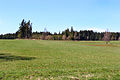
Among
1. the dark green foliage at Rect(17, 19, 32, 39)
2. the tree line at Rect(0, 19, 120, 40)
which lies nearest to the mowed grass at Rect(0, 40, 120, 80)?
the tree line at Rect(0, 19, 120, 40)

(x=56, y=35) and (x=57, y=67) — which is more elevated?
(x=56, y=35)

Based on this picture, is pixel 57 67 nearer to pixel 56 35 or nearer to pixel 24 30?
pixel 24 30

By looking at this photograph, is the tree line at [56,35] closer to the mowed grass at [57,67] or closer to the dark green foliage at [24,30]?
the dark green foliage at [24,30]

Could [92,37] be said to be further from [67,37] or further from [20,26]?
[20,26]

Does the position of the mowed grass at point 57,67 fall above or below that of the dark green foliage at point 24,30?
below

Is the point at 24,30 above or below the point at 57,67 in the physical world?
above

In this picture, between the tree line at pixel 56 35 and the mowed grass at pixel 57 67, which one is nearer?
the mowed grass at pixel 57 67

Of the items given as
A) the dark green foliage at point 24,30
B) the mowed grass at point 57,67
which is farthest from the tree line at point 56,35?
the mowed grass at point 57,67

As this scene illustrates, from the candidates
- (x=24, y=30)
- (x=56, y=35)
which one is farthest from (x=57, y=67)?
(x=56, y=35)

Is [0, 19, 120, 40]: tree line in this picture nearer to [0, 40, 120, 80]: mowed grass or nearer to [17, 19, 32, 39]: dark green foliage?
[17, 19, 32, 39]: dark green foliage

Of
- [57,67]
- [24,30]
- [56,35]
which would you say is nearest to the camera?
[57,67]

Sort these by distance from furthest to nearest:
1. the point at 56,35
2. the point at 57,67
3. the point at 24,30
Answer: the point at 56,35, the point at 24,30, the point at 57,67

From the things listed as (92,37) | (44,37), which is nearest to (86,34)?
(92,37)

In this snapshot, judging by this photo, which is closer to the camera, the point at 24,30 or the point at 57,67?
the point at 57,67
